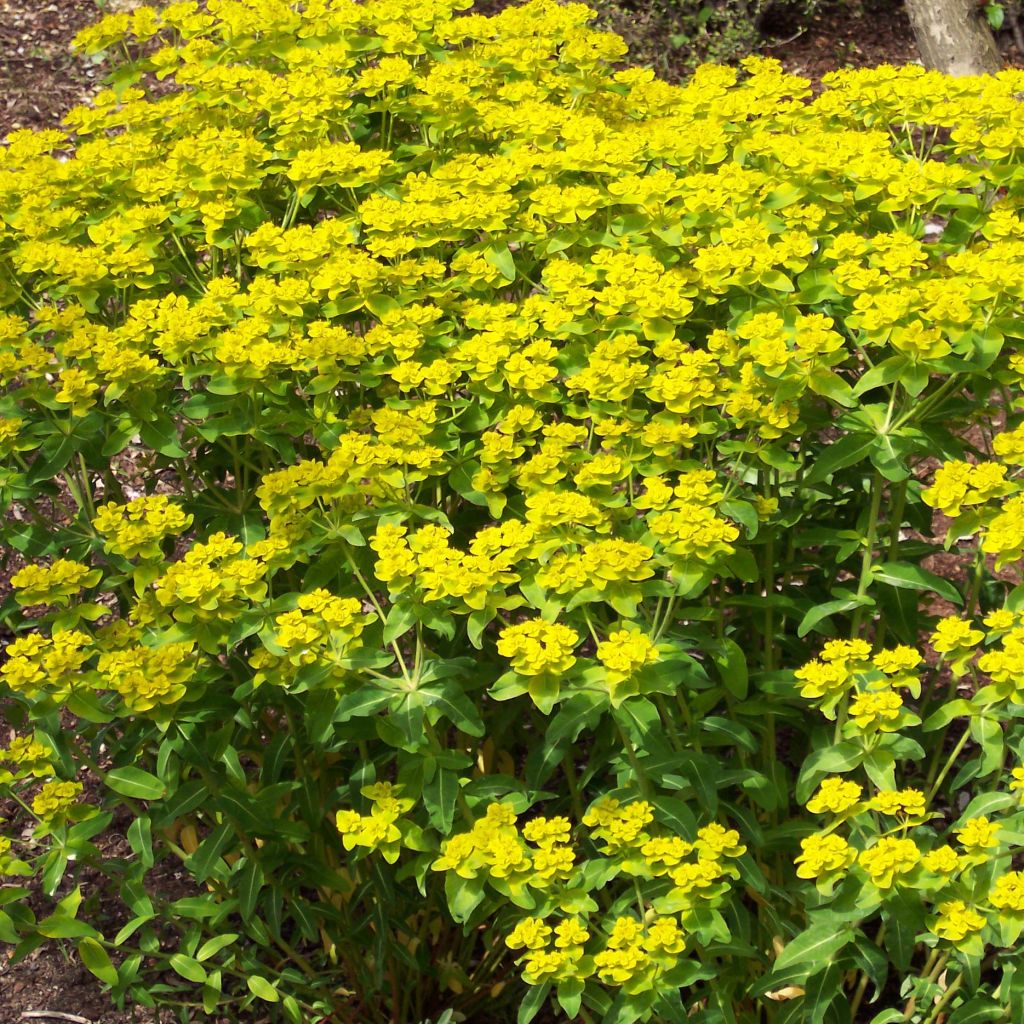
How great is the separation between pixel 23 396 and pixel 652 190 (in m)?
1.47

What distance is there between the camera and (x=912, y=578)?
9.63ft

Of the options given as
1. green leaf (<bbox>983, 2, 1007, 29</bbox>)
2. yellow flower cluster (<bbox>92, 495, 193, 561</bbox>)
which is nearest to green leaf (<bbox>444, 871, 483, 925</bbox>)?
yellow flower cluster (<bbox>92, 495, 193, 561</bbox>)

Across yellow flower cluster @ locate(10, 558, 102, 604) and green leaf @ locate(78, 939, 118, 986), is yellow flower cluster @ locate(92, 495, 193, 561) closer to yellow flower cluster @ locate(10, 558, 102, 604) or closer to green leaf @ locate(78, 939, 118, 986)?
yellow flower cluster @ locate(10, 558, 102, 604)

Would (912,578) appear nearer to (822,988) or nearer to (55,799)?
(822,988)

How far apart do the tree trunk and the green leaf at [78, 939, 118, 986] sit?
569 centimetres

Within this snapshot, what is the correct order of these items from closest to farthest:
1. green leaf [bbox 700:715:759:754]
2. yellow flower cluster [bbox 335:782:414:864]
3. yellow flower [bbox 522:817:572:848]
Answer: yellow flower [bbox 522:817:572:848]
yellow flower cluster [bbox 335:782:414:864]
green leaf [bbox 700:715:759:754]

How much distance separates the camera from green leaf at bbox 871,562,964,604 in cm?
290

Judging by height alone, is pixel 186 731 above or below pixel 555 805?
above

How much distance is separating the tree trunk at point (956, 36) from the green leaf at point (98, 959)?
5686mm

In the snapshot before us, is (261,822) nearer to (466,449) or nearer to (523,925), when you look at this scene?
(523,925)

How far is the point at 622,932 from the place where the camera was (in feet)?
8.50

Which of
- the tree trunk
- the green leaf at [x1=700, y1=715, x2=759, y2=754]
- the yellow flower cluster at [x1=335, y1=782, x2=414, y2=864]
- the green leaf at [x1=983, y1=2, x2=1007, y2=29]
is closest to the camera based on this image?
the yellow flower cluster at [x1=335, y1=782, x2=414, y2=864]

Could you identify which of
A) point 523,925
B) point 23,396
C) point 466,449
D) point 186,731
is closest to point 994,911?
point 523,925

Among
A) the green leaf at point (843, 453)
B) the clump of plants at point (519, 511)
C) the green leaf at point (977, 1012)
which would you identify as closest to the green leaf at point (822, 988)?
the clump of plants at point (519, 511)
